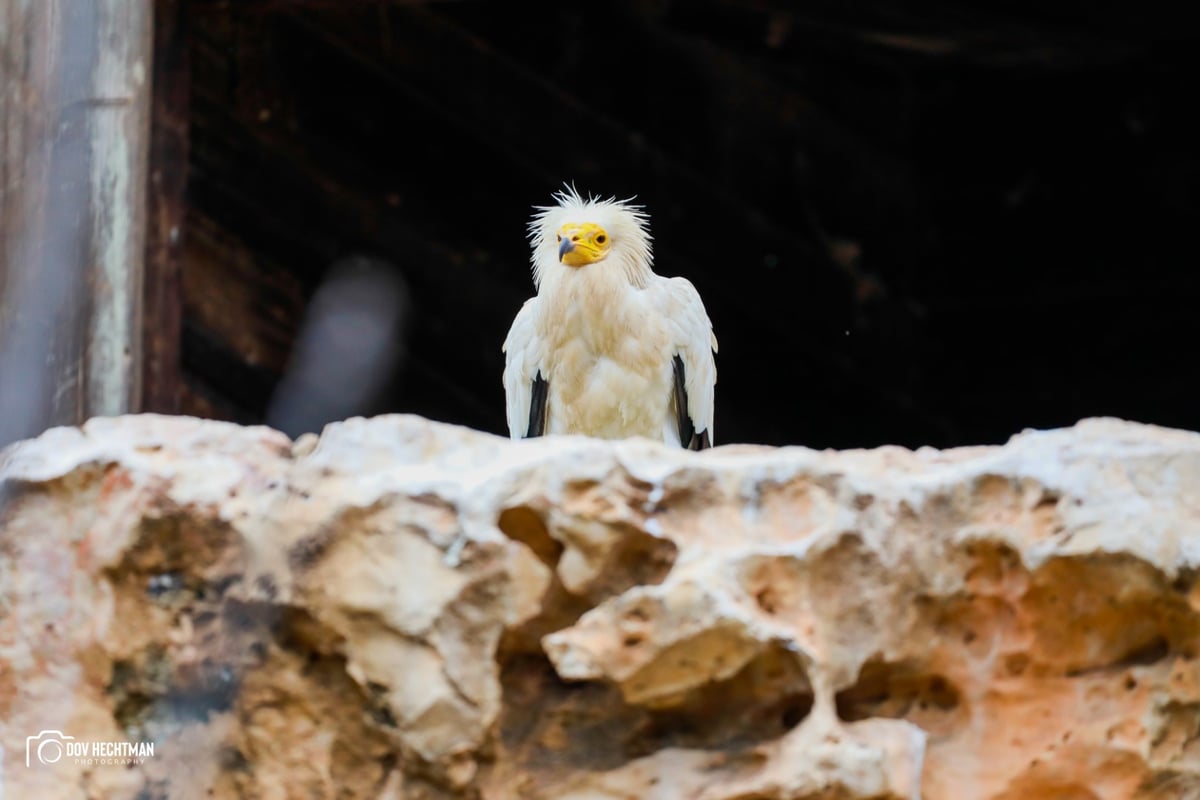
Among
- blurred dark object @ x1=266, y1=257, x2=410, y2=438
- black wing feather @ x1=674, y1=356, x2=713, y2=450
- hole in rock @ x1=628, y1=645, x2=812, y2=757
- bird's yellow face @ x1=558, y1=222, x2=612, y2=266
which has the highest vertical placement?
blurred dark object @ x1=266, y1=257, x2=410, y2=438

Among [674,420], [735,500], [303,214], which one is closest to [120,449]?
[735,500]

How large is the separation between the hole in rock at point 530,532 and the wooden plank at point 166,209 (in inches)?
107

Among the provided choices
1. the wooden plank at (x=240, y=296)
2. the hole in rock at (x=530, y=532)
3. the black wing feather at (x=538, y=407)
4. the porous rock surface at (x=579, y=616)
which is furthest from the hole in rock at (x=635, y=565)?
the wooden plank at (x=240, y=296)

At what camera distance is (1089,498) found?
342cm

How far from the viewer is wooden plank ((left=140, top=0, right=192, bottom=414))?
18.8 ft

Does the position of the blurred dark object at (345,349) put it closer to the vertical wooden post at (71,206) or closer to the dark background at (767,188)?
the dark background at (767,188)

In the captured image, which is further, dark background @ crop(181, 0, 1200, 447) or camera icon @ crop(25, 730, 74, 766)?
dark background @ crop(181, 0, 1200, 447)

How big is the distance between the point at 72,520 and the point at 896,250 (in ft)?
18.4

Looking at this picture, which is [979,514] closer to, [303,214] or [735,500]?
Result: [735,500]

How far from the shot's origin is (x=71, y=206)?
4.87 meters

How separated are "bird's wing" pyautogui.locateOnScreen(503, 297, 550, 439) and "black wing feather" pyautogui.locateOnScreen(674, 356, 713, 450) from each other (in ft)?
1.54

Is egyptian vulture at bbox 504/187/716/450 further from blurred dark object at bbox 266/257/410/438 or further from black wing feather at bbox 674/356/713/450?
blurred dark object at bbox 266/257/410/438

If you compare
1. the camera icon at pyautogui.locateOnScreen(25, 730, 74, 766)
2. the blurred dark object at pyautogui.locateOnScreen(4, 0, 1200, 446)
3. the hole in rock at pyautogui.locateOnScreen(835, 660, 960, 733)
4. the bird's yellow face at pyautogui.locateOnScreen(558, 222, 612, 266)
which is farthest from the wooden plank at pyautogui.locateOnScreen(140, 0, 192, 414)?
the hole in rock at pyautogui.locateOnScreen(835, 660, 960, 733)

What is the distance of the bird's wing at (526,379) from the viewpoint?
577 centimetres
